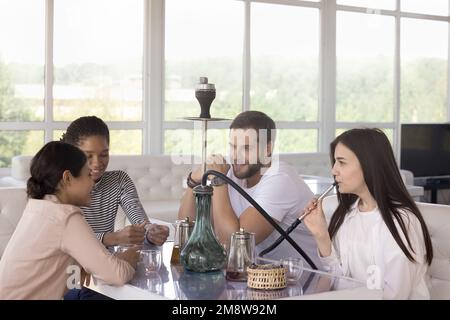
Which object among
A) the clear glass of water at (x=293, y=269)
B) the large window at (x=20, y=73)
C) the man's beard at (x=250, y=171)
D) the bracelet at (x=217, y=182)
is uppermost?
the large window at (x=20, y=73)

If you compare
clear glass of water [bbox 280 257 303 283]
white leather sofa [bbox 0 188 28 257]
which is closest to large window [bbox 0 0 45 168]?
white leather sofa [bbox 0 188 28 257]

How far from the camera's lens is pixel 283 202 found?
9.49 ft

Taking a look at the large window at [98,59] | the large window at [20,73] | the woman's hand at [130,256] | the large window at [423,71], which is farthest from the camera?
the large window at [423,71]

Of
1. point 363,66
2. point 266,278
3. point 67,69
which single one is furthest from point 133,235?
point 363,66

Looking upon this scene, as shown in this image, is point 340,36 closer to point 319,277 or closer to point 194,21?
point 194,21

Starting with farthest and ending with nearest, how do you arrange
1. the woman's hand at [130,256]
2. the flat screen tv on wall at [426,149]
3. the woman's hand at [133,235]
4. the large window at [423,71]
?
the large window at [423,71] → the flat screen tv on wall at [426,149] → the woman's hand at [133,235] → the woman's hand at [130,256]

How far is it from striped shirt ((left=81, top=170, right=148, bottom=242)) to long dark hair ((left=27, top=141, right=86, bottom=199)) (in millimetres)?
748

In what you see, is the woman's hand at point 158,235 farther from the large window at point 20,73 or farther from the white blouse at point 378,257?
the large window at point 20,73

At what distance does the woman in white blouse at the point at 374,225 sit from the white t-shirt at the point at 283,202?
1.07 ft

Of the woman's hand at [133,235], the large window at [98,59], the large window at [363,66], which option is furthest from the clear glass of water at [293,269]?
the large window at [363,66]

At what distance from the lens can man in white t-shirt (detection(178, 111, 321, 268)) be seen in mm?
2775

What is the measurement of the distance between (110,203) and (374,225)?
3.81ft

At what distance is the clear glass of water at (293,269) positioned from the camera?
2.16 meters

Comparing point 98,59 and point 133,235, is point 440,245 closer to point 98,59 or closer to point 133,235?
point 133,235
